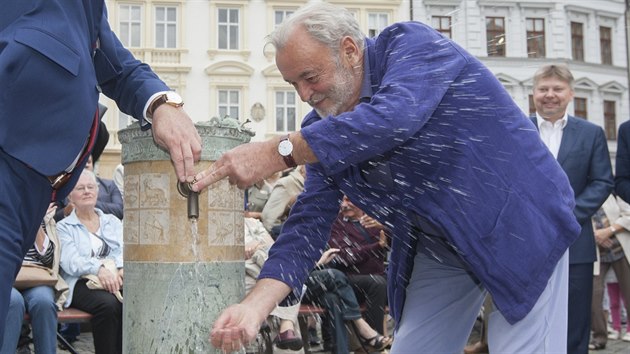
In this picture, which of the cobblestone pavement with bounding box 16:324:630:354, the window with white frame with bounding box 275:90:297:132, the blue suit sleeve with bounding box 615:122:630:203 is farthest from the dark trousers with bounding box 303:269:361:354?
the window with white frame with bounding box 275:90:297:132

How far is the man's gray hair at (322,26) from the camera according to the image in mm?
3043

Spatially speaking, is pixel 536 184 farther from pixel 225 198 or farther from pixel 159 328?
pixel 159 328

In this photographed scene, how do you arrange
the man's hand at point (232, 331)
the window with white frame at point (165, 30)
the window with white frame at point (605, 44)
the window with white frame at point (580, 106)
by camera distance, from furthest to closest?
the window with white frame at point (605, 44) < the window with white frame at point (580, 106) < the window with white frame at point (165, 30) < the man's hand at point (232, 331)

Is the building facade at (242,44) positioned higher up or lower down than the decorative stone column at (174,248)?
higher up

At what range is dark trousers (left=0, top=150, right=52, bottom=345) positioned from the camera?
7.63 feet

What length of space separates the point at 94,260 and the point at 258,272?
5.14ft


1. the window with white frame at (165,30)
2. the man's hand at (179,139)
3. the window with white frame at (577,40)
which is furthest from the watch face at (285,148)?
the window with white frame at (577,40)

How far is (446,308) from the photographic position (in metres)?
3.32

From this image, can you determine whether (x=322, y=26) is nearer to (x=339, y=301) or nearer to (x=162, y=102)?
(x=162, y=102)

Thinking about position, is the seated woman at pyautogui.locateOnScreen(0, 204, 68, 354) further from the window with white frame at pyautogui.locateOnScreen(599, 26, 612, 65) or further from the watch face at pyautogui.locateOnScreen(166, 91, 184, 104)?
the window with white frame at pyautogui.locateOnScreen(599, 26, 612, 65)

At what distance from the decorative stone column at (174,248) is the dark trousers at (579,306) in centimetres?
278

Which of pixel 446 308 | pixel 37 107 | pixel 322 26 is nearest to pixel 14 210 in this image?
pixel 37 107

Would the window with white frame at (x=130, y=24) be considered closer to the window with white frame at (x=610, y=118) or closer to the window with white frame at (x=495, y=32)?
the window with white frame at (x=495, y=32)

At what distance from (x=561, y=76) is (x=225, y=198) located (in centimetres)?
280
